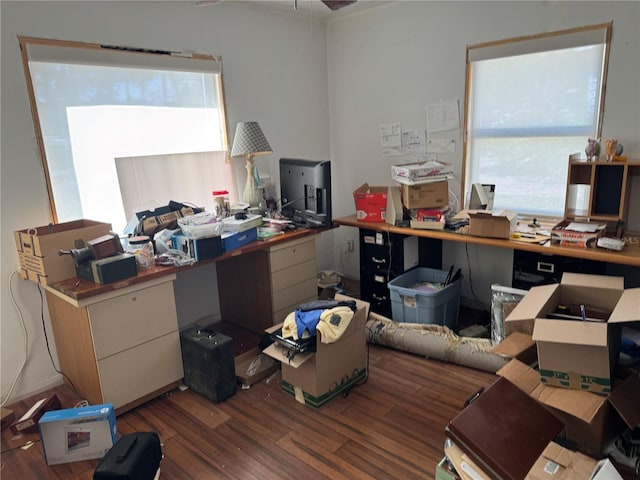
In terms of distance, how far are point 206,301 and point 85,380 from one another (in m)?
1.17

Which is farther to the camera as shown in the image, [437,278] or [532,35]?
[437,278]

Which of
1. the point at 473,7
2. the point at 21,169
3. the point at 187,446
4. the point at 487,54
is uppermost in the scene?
the point at 473,7

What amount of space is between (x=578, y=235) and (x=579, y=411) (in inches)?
45.0

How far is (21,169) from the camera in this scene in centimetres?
256

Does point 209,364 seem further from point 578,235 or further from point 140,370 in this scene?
point 578,235

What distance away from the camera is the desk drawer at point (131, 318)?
229cm

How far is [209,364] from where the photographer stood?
253 centimetres

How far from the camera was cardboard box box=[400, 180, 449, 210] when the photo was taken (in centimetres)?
323

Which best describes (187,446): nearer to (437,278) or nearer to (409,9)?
(437,278)

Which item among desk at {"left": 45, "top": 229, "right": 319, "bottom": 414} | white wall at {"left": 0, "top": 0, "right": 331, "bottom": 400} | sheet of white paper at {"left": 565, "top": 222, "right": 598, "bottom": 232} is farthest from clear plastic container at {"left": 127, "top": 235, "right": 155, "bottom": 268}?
sheet of white paper at {"left": 565, "top": 222, "right": 598, "bottom": 232}

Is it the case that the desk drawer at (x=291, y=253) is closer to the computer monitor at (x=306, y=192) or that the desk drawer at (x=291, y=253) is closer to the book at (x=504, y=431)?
the computer monitor at (x=306, y=192)

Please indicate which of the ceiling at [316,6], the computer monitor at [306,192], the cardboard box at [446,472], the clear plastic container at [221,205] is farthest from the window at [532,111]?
the cardboard box at [446,472]

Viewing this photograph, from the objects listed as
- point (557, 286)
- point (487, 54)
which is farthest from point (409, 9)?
point (557, 286)

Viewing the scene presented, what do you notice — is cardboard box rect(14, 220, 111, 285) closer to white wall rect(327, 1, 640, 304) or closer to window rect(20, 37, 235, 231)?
window rect(20, 37, 235, 231)
